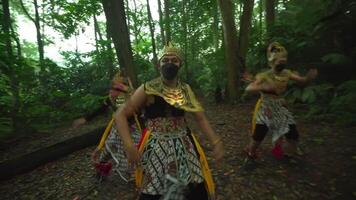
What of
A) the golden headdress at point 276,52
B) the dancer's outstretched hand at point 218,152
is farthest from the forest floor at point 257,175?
the golden headdress at point 276,52

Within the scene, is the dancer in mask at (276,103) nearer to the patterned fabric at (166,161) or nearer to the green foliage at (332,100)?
the green foliage at (332,100)

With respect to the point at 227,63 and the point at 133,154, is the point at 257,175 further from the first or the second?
the point at 227,63

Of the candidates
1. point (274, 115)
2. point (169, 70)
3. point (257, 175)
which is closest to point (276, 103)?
point (274, 115)

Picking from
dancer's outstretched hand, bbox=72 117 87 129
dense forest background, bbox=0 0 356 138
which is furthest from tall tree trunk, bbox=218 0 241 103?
dancer's outstretched hand, bbox=72 117 87 129

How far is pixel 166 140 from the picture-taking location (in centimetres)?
300

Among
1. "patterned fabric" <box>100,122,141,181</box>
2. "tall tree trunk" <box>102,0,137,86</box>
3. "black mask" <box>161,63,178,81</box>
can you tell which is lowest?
"patterned fabric" <box>100,122,141,181</box>

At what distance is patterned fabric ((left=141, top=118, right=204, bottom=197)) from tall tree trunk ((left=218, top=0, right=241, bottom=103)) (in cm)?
835

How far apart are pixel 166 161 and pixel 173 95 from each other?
65 cm

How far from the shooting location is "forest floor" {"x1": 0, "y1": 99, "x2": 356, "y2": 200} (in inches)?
191

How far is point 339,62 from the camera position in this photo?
7.72 m

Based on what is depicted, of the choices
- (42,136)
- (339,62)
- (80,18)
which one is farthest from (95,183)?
(80,18)

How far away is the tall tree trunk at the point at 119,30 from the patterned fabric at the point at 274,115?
3401mm

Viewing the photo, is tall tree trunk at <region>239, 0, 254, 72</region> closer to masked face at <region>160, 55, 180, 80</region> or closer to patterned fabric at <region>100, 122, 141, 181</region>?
patterned fabric at <region>100, 122, 141, 181</region>

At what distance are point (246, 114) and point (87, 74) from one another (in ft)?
31.8
